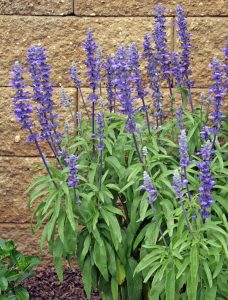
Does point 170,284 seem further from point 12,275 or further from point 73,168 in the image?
point 12,275

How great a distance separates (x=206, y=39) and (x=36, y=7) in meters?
1.50

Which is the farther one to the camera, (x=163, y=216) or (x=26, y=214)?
(x=26, y=214)

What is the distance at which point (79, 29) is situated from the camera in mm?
6027

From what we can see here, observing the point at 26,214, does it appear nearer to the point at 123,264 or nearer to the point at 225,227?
the point at 123,264

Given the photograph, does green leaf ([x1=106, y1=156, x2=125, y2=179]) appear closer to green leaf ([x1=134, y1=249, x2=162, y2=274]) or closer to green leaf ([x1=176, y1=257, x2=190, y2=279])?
green leaf ([x1=134, y1=249, x2=162, y2=274])

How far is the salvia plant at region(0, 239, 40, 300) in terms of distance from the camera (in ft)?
17.0

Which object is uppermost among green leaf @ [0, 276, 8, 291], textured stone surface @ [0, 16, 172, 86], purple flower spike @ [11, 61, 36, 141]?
textured stone surface @ [0, 16, 172, 86]

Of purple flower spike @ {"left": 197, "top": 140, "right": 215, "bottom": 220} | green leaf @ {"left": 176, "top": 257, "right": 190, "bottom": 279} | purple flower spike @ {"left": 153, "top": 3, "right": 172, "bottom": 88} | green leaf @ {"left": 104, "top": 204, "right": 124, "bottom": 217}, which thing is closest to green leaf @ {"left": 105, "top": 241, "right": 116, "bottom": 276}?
green leaf @ {"left": 104, "top": 204, "right": 124, "bottom": 217}

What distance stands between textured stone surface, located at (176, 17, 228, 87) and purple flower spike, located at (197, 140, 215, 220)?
2225mm

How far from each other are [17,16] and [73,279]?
2.37 meters

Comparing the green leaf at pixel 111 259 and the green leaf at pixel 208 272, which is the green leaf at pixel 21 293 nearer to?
the green leaf at pixel 111 259

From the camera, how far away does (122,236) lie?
4.65 metres

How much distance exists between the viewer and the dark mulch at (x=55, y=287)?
19.3 feet

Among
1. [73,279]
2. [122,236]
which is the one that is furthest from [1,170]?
[122,236]
